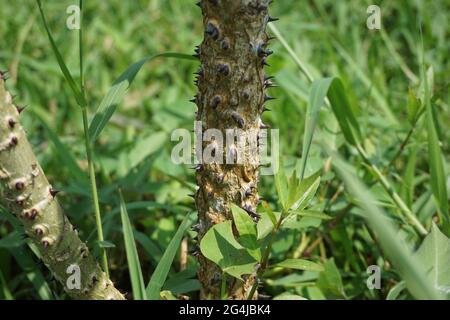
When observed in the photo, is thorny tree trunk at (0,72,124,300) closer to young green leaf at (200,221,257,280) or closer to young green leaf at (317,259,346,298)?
young green leaf at (200,221,257,280)

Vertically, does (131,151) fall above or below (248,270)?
above

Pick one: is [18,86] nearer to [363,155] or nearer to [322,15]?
[322,15]

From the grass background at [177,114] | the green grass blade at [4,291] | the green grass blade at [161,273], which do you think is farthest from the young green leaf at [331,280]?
the green grass blade at [4,291]

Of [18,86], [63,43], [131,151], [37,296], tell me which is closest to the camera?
[37,296]

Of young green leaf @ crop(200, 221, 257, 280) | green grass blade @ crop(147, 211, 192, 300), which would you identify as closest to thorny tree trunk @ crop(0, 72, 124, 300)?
green grass blade @ crop(147, 211, 192, 300)

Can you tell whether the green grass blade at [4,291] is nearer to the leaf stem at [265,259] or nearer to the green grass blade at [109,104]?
the green grass blade at [109,104]
